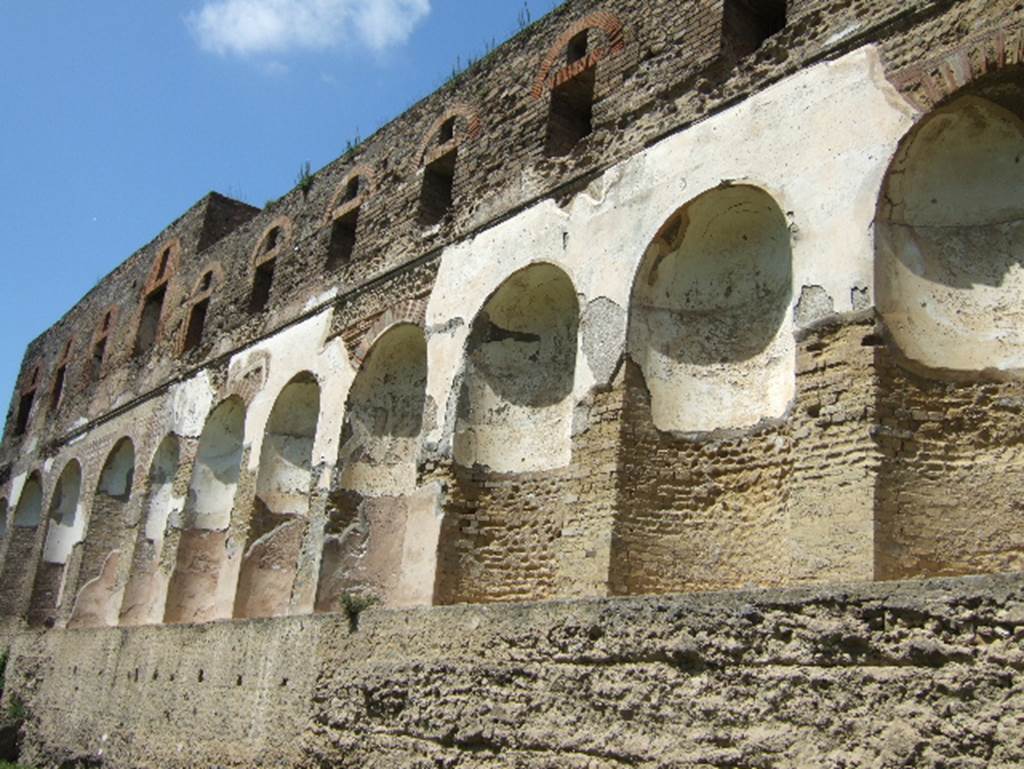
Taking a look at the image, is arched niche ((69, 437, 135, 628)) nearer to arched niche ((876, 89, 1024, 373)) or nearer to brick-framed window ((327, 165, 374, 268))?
brick-framed window ((327, 165, 374, 268))

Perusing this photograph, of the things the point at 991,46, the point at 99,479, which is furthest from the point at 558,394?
the point at 99,479

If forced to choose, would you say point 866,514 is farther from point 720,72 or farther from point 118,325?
point 118,325

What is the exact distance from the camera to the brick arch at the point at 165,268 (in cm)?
1658

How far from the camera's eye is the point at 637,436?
7.29m

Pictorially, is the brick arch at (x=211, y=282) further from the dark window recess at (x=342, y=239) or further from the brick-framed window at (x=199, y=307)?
the dark window recess at (x=342, y=239)

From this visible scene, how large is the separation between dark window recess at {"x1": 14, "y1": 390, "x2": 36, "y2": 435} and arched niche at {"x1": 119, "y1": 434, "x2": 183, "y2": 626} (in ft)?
26.7

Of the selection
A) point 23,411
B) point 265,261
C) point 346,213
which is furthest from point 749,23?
point 23,411

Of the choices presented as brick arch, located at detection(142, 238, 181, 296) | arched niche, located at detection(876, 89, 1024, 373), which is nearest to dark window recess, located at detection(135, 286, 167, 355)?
brick arch, located at detection(142, 238, 181, 296)

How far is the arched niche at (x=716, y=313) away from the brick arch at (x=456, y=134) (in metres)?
3.35

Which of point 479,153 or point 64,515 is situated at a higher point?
point 479,153

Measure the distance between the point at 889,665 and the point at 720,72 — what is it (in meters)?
4.88

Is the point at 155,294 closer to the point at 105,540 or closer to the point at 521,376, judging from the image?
the point at 105,540

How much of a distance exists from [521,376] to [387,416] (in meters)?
2.09

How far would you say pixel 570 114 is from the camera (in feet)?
31.5
